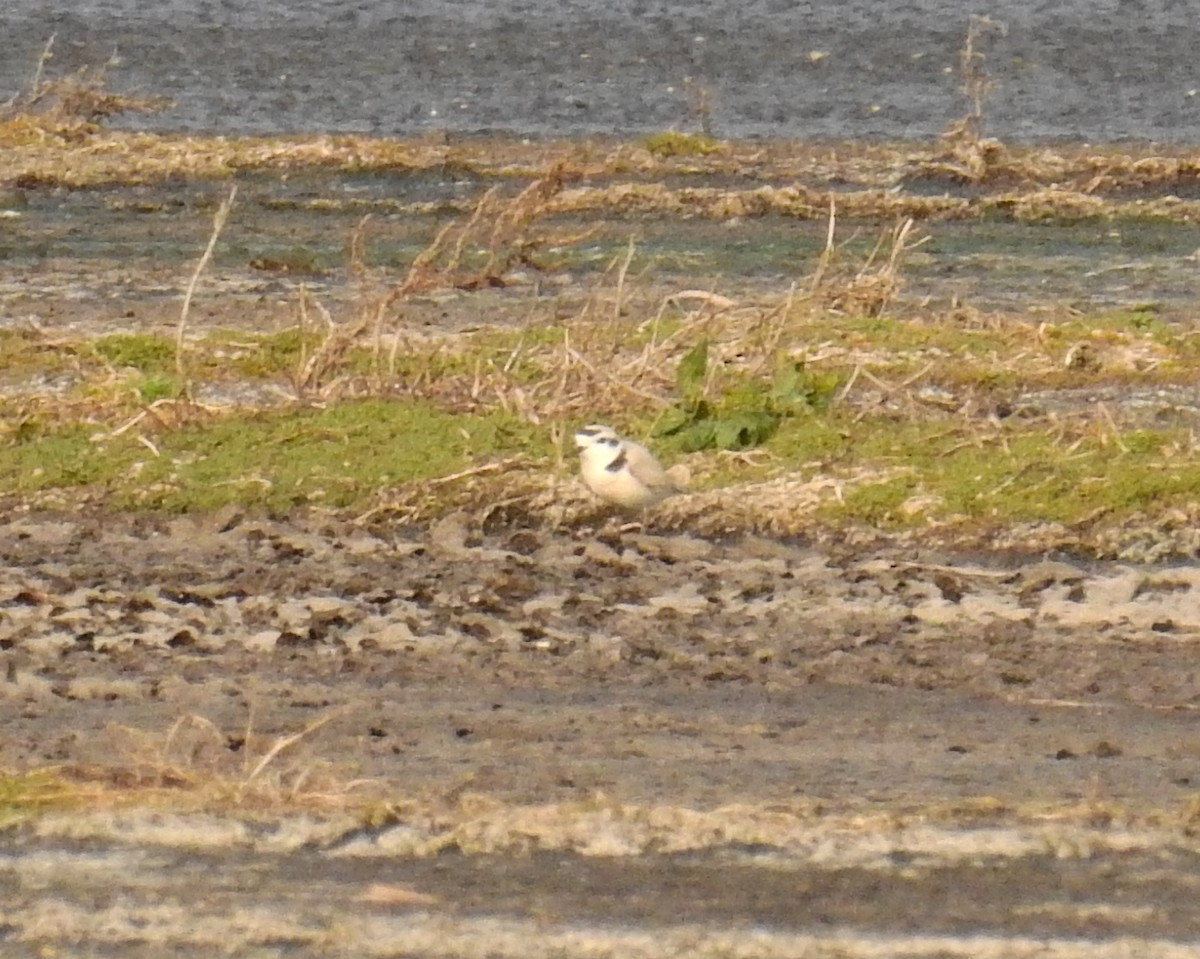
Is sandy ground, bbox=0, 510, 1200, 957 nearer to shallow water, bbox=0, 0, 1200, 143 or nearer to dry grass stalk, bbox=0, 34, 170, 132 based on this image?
dry grass stalk, bbox=0, 34, 170, 132

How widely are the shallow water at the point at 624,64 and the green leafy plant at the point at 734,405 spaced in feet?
29.7

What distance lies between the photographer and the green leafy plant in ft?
31.4

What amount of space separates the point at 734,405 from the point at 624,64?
11.9 m

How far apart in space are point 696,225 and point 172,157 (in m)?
3.96

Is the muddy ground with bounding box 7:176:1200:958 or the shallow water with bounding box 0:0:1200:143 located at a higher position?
the muddy ground with bounding box 7:176:1200:958

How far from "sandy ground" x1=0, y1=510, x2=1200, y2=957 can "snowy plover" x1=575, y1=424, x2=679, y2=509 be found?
0.50 feet

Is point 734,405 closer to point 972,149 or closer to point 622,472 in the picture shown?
point 622,472

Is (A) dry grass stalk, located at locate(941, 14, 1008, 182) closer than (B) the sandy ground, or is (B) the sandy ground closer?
(B) the sandy ground

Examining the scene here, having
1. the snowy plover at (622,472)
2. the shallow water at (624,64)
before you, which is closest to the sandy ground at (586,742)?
the snowy plover at (622,472)

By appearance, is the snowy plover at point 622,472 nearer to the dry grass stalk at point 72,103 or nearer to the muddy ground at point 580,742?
the muddy ground at point 580,742

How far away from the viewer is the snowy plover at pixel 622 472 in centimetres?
863

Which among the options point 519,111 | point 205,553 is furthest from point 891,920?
point 519,111

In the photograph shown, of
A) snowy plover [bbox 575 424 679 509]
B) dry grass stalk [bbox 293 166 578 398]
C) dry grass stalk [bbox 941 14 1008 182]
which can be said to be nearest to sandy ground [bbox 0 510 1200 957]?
snowy plover [bbox 575 424 679 509]

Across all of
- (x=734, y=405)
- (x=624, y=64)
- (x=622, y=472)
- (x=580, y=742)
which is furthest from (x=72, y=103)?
(x=580, y=742)
